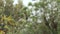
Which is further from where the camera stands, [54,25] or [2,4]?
[2,4]

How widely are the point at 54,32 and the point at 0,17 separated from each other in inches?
176

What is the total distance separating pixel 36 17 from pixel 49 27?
1.47 m

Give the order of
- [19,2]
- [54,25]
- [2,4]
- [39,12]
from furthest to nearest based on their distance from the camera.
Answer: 1. [19,2]
2. [2,4]
3. [39,12]
4. [54,25]

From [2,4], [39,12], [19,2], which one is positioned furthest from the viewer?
[19,2]

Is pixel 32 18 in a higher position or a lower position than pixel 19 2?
lower

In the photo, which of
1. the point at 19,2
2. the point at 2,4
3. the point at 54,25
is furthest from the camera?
the point at 19,2

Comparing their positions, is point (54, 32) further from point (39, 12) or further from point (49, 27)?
point (39, 12)

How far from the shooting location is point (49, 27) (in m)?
13.8

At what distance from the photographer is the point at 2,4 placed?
1525 cm

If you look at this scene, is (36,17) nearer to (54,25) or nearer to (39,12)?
(39,12)

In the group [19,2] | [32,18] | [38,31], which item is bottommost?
[38,31]

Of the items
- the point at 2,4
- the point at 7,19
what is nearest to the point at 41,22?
the point at 7,19

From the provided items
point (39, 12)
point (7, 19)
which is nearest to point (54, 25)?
point (39, 12)

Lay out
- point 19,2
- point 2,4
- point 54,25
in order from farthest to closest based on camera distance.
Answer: point 19,2 < point 2,4 < point 54,25
